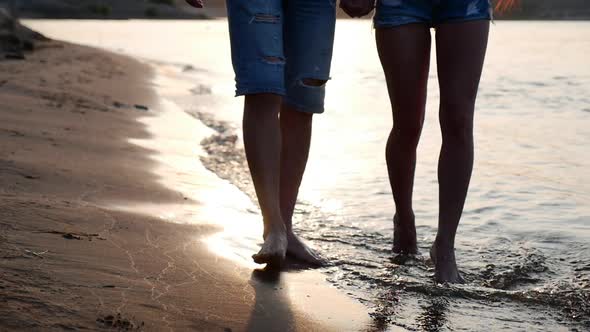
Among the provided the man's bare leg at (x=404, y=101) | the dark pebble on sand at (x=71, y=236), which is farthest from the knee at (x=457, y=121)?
the dark pebble on sand at (x=71, y=236)

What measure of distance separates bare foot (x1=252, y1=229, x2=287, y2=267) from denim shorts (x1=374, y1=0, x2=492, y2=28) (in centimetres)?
79

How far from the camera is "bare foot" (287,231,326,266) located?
310 centimetres

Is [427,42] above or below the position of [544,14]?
above

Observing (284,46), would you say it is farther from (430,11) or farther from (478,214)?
(478,214)

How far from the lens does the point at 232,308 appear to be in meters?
2.34

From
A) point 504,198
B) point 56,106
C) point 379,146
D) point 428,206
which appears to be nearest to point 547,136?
point 379,146

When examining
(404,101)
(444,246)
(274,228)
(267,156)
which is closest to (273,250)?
(274,228)

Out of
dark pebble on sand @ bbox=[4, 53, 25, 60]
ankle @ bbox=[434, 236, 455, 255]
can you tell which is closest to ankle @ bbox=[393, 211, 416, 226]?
ankle @ bbox=[434, 236, 455, 255]

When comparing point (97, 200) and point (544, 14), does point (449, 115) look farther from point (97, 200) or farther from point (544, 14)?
point (544, 14)

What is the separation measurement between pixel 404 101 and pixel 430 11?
0.34 meters

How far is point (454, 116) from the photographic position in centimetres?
295

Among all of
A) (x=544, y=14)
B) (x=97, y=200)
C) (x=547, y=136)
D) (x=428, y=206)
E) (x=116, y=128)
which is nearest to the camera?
(x=97, y=200)

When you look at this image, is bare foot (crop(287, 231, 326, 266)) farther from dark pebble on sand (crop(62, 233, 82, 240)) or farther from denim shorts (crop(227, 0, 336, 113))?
dark pebble on sand (crop(62, 233, 82, 240))

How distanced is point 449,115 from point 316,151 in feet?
11.3
